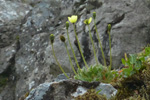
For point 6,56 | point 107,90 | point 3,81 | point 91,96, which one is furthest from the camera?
point 6,56

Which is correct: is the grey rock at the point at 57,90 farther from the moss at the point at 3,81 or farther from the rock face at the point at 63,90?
the moss at the point at 3,81

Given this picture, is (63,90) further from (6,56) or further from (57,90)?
(6,56)

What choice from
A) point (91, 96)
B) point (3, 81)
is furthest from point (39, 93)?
point (3, 81)

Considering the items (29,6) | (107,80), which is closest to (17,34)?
(29,6)

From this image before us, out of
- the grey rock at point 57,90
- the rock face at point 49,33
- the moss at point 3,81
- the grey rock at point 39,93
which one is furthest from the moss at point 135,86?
the moss at point 3,81

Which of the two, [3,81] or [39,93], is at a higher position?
[39,93]

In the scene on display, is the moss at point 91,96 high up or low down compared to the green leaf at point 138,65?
down

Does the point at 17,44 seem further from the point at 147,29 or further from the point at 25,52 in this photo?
the point at 147,29

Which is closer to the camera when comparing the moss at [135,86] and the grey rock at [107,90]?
the moss at [135,86]

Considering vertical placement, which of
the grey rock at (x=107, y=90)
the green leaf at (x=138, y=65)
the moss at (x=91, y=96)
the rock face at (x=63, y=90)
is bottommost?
the grey rock at (x=107, y=90)

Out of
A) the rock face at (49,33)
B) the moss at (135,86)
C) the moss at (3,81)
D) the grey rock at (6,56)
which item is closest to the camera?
the moss at (135,86)
